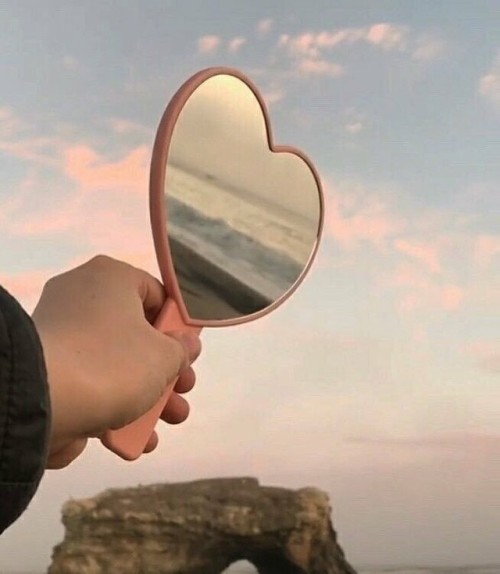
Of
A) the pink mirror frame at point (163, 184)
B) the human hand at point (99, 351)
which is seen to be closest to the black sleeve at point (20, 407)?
the human hand at point (99, 351)

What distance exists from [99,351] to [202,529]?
109 cm

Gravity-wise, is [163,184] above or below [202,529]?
below

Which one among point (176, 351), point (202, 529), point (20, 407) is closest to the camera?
point (20, 407)

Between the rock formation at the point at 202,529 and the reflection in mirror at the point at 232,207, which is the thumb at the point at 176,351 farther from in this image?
the rock formation at the point at 202,529

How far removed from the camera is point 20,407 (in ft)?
0.71

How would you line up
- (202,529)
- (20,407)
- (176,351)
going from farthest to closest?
(202,529), (176,351), (20,407)

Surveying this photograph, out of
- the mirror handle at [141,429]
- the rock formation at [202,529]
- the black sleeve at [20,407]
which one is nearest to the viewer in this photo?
the black sleeve at [20,407]

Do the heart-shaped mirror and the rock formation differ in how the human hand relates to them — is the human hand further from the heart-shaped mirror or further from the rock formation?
the rock formation

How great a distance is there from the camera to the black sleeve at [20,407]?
214mm

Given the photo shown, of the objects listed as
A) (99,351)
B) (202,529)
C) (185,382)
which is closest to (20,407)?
(99,351)

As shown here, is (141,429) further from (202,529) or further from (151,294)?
(202,529)

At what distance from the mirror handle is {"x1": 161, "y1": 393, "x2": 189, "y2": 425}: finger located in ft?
0.14

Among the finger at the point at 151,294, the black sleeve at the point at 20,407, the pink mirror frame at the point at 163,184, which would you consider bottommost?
the black sleeve at the point at 20,407

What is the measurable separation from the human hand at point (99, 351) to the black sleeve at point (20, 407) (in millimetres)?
25
